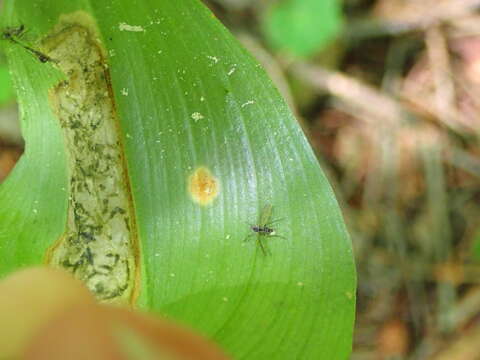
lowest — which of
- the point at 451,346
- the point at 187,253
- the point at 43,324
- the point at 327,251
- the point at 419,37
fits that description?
the point at 43,324

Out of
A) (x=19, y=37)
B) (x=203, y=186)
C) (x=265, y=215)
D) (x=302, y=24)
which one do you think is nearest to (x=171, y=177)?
(x=203, y=186)

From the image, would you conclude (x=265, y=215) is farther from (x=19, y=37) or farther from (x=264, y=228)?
(x=19, y=37)

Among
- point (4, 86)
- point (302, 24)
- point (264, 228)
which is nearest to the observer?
point (264, 228)

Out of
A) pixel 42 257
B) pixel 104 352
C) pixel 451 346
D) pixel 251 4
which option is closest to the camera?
pixel 104 352

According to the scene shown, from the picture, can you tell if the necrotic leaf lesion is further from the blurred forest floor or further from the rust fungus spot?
the blurred forest floor

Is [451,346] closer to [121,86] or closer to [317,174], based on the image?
[317,174]

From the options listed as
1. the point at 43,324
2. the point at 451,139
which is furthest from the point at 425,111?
the point at 43,324

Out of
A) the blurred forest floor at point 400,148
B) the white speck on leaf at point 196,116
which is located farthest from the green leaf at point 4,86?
the white speck on leaf at point 196,116

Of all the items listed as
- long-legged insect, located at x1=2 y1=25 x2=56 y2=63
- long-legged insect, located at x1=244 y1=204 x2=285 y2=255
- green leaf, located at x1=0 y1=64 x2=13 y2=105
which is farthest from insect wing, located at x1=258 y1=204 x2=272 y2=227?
green leaf, located at x1=0 y1=64 x2=13 y2=105
